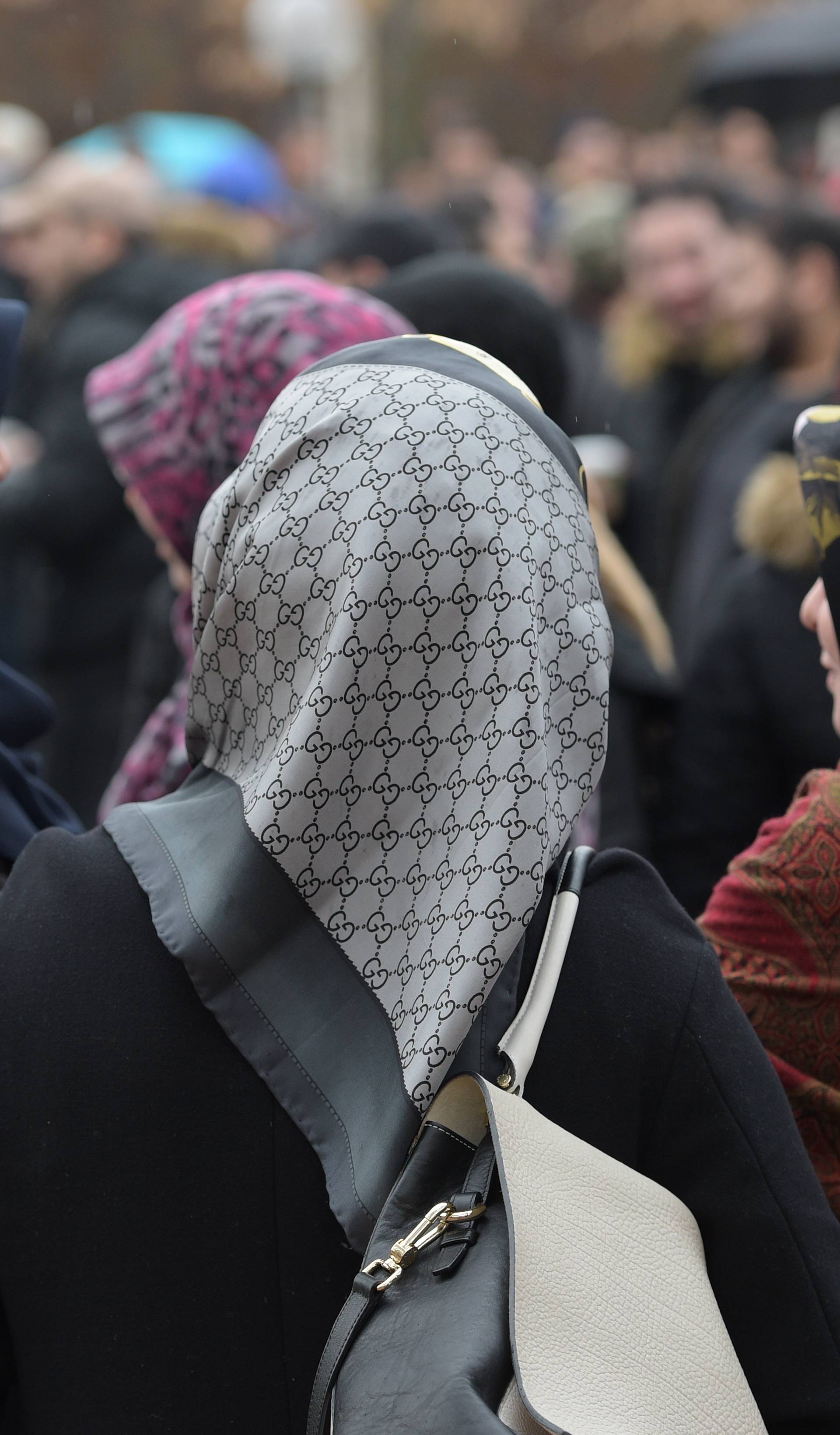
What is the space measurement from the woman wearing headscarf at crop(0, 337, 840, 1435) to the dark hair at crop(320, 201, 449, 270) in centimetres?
333

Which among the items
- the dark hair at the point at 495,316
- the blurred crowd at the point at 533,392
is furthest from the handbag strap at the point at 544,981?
the dark hair at the point at 495,316

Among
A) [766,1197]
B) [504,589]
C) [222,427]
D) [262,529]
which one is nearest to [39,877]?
[262,529]

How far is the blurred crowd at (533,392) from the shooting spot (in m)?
2.46

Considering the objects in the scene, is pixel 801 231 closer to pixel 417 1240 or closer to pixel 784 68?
pixel 417 1240

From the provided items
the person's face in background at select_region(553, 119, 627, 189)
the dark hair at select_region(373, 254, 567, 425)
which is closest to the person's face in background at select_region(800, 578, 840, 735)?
the dark hair at select_region(373, 254, 567, 425)

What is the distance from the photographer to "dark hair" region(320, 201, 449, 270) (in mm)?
4391

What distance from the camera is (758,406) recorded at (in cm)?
459

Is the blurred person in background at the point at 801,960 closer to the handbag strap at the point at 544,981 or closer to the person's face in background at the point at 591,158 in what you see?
the handbag strap at the point at 544,981

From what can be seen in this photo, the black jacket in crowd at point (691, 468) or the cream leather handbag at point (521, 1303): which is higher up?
the cream leather handbag at point (521, 1303)

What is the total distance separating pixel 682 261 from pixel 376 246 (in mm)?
1381

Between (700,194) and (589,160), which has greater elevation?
(700,194)

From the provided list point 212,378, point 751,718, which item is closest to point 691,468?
point 751,718

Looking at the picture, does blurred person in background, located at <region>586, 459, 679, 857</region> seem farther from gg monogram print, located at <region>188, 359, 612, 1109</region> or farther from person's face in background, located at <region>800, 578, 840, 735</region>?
gg monogram print, located at <region>188, 359, 612, 1109</region>

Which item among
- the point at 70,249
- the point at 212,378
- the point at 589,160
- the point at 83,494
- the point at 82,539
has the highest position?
the point at 212,378
